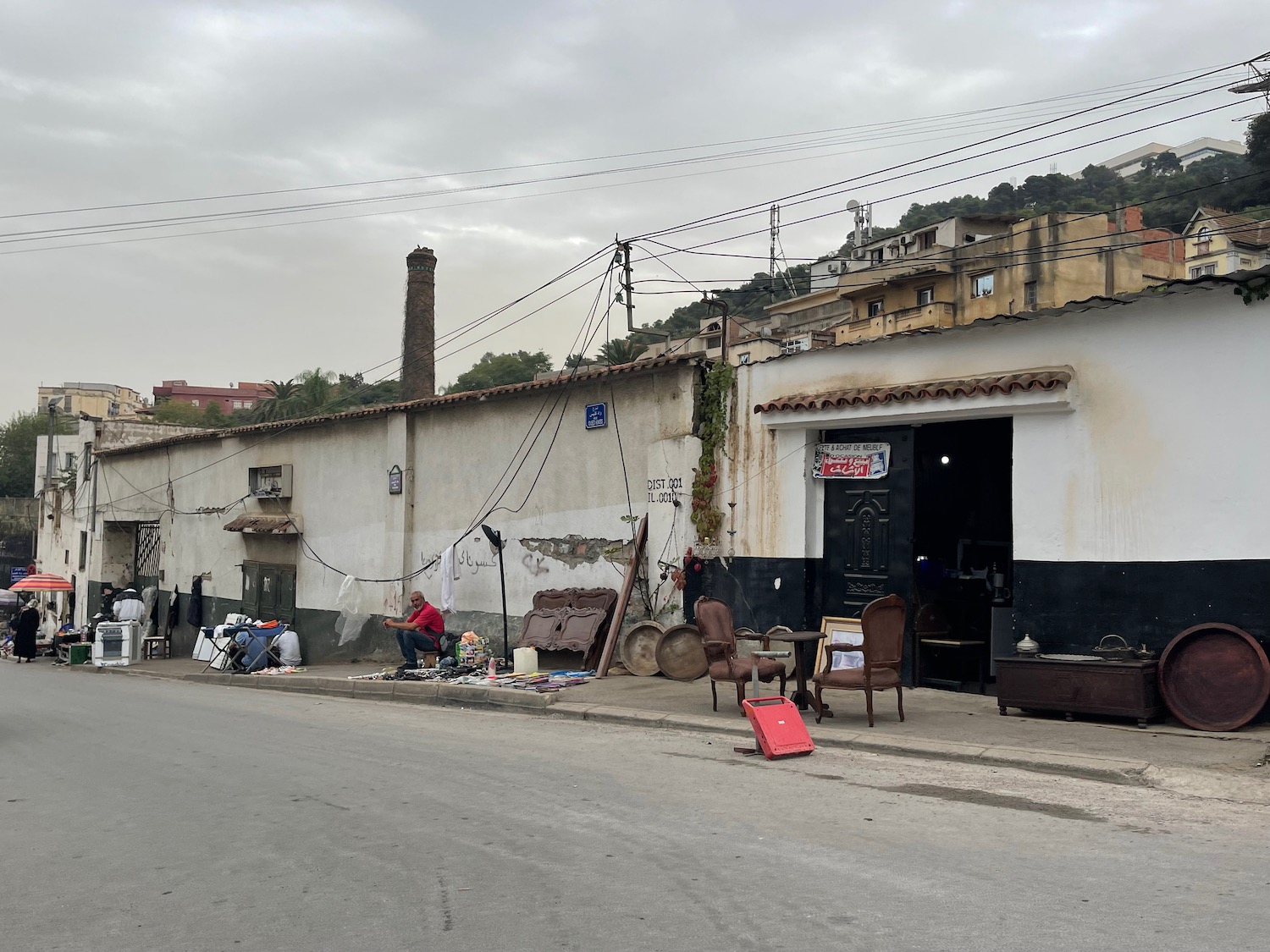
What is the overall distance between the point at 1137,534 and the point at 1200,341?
1924 millimetres

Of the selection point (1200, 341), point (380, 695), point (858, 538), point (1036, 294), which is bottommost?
point (380, 695)

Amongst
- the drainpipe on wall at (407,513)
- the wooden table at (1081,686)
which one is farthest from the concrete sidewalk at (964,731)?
the drainpipe on wall at (407,513)

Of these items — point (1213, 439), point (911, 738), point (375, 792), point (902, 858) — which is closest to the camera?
point (902, 858)

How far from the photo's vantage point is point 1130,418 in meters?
10.4

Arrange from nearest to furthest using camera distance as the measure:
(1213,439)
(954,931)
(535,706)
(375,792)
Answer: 1. (954,931)
2. (375,792)
3. (1213,439)
4. (535,706)

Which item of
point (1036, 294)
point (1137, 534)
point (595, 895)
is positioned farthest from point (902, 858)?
point (1036, 294)

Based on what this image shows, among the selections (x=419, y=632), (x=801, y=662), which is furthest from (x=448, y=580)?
(x=801, y=662)

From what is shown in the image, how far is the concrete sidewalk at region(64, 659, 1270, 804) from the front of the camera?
778cm

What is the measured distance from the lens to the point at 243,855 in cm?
589

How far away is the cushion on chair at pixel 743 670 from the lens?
10.4m

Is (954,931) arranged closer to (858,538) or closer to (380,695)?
(858,538)

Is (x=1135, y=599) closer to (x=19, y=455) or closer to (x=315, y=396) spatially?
(x=315, y=396)

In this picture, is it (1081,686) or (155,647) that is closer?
(1081,686)

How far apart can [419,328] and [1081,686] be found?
26.5m
